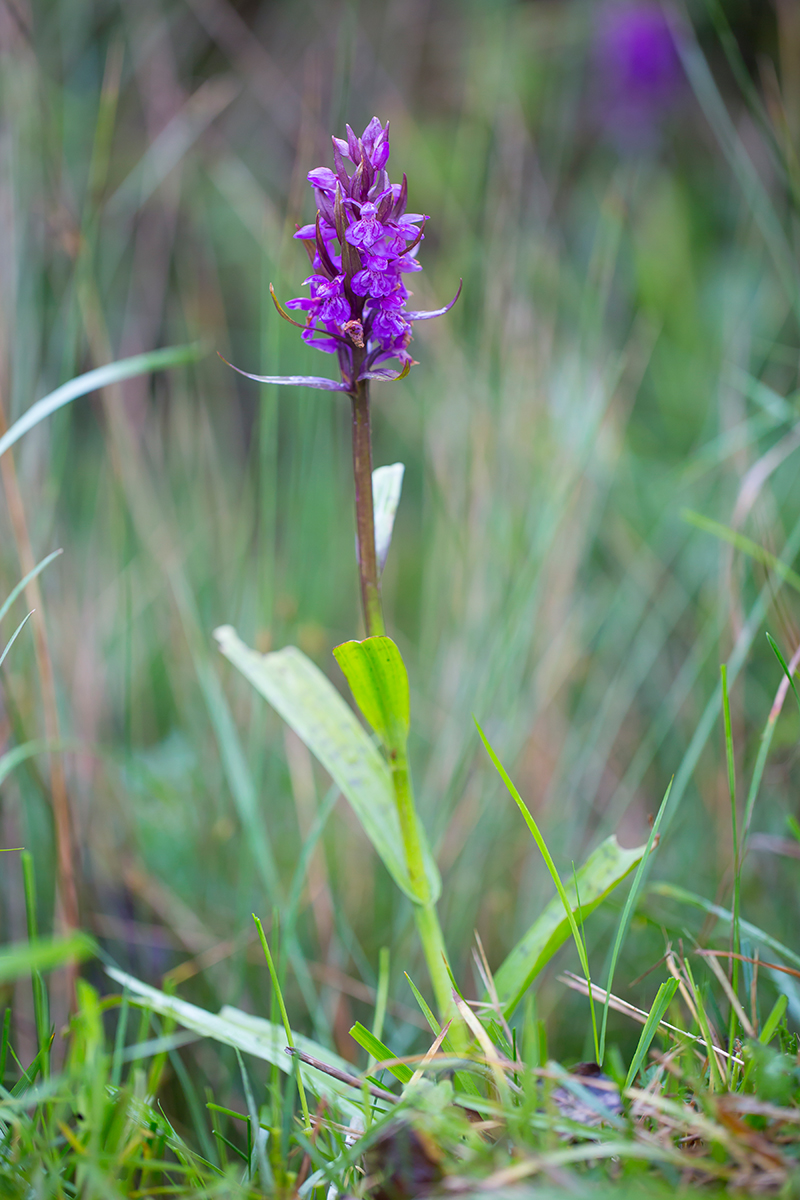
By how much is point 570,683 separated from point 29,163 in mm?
2068

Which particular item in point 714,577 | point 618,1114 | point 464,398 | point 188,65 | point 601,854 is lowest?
point 618,1114

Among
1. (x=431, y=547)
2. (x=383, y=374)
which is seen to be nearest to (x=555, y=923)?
(x=383, y=374)

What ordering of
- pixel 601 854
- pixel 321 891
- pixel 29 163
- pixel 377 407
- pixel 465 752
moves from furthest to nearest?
pixel 377 407 < pixel 29 163 < pixel 321 891 < pixel 465 752 < pixel 601 854

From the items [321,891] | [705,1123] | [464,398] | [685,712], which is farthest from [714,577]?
[705,1123]

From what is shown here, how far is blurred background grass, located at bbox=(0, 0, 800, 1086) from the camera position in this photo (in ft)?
5.32

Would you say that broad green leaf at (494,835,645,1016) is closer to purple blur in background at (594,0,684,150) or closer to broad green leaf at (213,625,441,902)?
broad green leaf at (213,625,441,902)

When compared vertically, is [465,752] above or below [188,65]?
below

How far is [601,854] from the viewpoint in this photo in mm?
1095

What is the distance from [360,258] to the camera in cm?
97

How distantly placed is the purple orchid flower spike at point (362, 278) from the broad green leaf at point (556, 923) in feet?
1.39

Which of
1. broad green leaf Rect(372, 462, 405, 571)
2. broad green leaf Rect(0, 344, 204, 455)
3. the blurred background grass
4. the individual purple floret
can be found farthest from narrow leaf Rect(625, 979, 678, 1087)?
broad green leaf Rect(0, 344, 204, 455)

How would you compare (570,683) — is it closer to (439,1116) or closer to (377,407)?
(377,407)

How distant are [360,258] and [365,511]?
299 millimetres

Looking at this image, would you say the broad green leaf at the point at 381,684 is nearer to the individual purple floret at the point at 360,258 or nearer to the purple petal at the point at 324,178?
the individual purple floret at the point at 360,258
